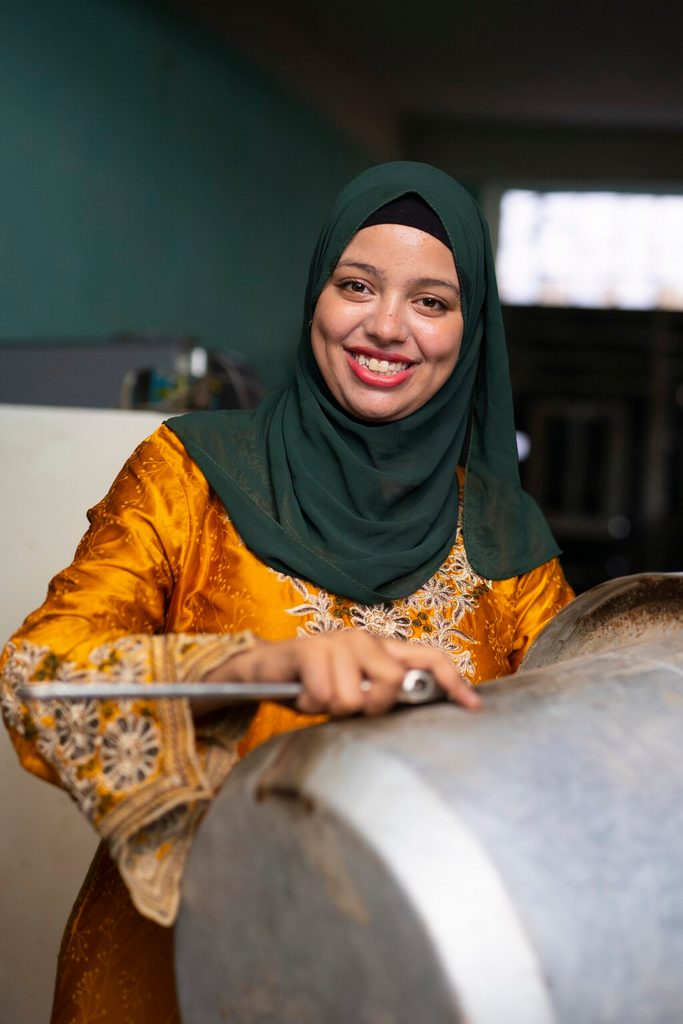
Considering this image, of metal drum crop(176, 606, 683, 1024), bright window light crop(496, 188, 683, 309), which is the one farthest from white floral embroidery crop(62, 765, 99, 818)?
bright window light crop(496, 188, 683, 309)

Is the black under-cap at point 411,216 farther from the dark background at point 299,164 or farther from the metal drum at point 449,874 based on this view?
the dark background at point 299,164

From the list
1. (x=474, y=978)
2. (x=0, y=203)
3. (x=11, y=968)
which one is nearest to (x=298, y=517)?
(x=474, y=978)

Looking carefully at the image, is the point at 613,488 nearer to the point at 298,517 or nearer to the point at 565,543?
the point at 565,543

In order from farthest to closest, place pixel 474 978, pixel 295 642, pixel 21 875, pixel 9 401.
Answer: pixel 9 401
pixel 21 875
pixel 295 642
pixel 474 978

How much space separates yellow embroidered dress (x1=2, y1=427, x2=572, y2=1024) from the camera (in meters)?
0.83

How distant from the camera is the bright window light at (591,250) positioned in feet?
27.2

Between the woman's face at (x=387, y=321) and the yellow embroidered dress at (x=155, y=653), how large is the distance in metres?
0.19

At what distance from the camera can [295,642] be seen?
2.59 feet

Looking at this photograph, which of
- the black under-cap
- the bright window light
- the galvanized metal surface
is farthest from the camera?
the bright window light

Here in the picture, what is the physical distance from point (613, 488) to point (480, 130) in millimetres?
2581

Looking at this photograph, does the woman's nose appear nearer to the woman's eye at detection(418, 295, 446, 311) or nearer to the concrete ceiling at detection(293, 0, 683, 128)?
the woman's eye at detection(418, 295, 446, 311)

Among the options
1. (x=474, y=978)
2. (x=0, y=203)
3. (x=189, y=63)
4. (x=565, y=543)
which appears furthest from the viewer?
(x=565, y=543)

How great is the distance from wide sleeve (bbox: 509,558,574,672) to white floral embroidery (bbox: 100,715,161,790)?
61cm

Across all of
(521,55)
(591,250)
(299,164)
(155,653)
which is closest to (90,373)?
(155,653)
